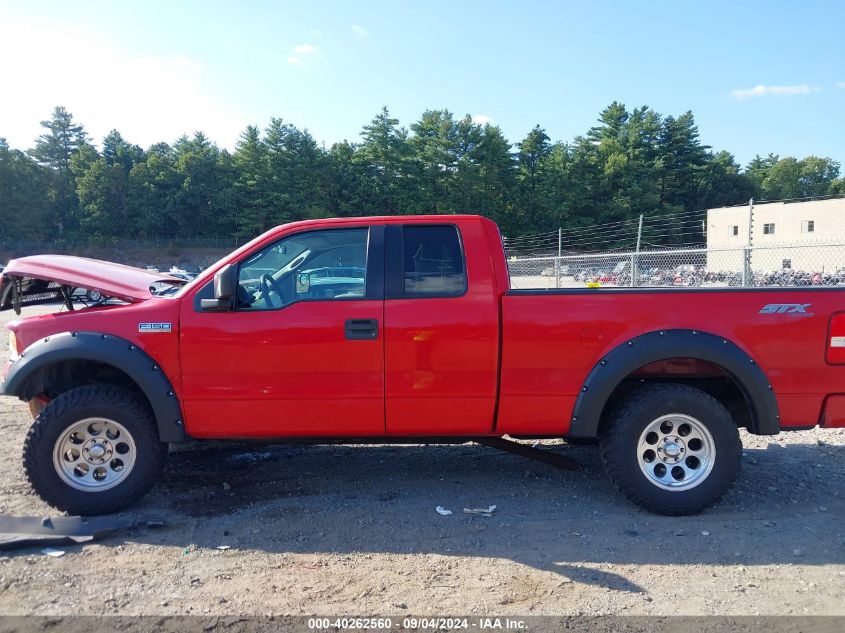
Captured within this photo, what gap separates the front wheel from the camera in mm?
4039

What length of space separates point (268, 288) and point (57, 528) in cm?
200

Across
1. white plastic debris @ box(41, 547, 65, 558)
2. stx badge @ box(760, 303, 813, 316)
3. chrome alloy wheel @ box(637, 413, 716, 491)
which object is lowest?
white plastic debris @ box(41, 547, 65, 558)

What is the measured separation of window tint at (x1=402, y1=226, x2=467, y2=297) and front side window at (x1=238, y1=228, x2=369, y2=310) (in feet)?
0.99

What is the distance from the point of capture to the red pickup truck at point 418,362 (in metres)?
4.02

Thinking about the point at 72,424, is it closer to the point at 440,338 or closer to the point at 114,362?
the point at 114,362

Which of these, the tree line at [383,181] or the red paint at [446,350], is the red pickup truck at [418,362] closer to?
the red paint at [446,350]

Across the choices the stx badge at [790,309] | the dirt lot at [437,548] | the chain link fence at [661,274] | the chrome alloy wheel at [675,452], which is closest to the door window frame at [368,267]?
the dirt lot at [437,548]

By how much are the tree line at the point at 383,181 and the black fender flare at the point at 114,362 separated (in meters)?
54.6

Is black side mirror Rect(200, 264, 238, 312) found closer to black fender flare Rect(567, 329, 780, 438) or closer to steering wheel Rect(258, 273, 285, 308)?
steering wheel Rect(258, 273, 285, 308)

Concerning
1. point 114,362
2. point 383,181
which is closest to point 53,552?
point 114,362

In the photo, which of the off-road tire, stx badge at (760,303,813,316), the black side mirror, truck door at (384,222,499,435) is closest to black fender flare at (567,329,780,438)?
stx badge at (760,303,813,316)

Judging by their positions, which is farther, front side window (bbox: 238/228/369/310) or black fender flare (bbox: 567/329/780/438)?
front side window (bbox: 238/228/369/310)

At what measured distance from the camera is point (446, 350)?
4.02 m

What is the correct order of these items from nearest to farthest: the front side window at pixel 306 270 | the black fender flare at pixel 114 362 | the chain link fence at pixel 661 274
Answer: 1. the black fender flare at pixel 114 362
2. the front side window at pixel 306 270
3. the chain link fence at pixel 661 274
